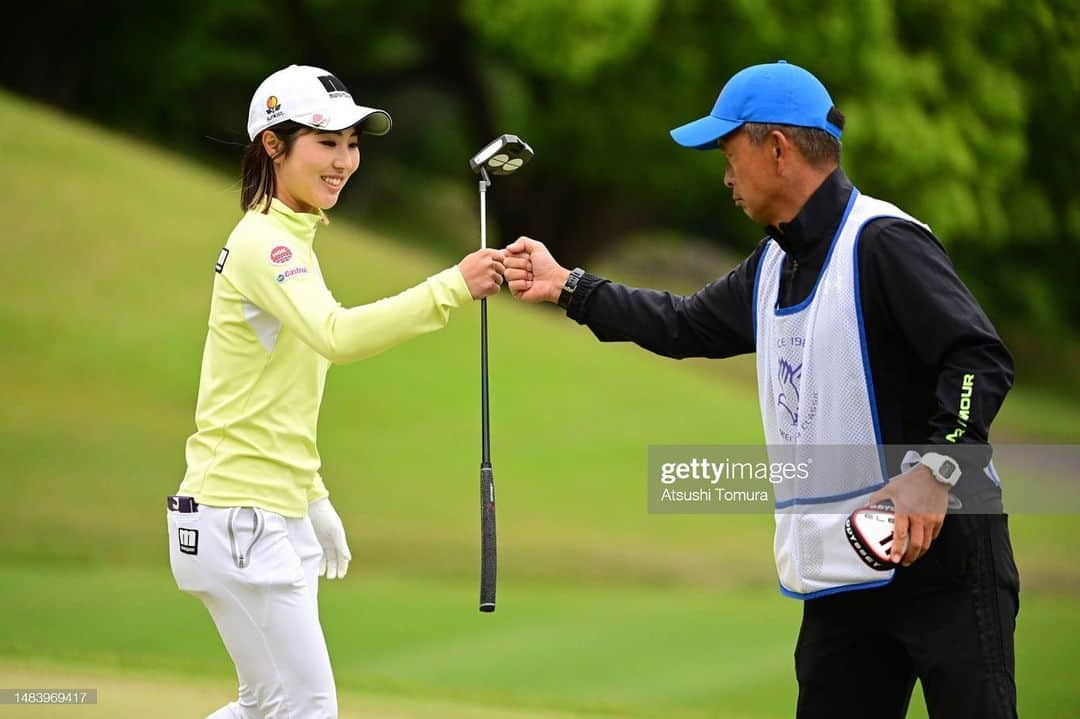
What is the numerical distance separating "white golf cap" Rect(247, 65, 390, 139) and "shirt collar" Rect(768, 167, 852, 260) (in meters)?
1.10

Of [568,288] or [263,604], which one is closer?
[263,604]

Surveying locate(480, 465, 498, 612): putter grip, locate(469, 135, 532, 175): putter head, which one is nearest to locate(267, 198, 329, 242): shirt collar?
locate(469, 135, 532, 175): putter head

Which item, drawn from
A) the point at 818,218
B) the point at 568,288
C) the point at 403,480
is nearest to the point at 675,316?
the point at 568,288

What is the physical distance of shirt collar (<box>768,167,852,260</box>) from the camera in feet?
11.8

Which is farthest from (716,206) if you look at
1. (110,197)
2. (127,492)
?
(127,492)

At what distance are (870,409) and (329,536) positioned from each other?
152 cm

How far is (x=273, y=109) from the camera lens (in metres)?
3.88

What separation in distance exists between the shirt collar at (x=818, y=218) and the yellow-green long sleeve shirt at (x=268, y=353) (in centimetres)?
A: 83

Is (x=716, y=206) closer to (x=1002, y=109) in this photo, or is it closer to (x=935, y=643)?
(x=1002, y=109)

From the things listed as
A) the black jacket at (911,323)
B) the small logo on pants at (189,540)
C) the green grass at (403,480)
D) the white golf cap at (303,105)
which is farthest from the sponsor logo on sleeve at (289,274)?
the green grass at (403,480)

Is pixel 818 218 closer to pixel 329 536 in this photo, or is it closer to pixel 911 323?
pixel 911 323

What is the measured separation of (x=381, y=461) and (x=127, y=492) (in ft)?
7.26

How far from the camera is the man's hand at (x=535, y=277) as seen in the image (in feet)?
14.1

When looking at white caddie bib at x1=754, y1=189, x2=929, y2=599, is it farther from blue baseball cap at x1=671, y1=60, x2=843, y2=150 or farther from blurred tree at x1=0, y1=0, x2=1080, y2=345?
blurred tree at x1=0, y1=0, x2=1080, y2=345
